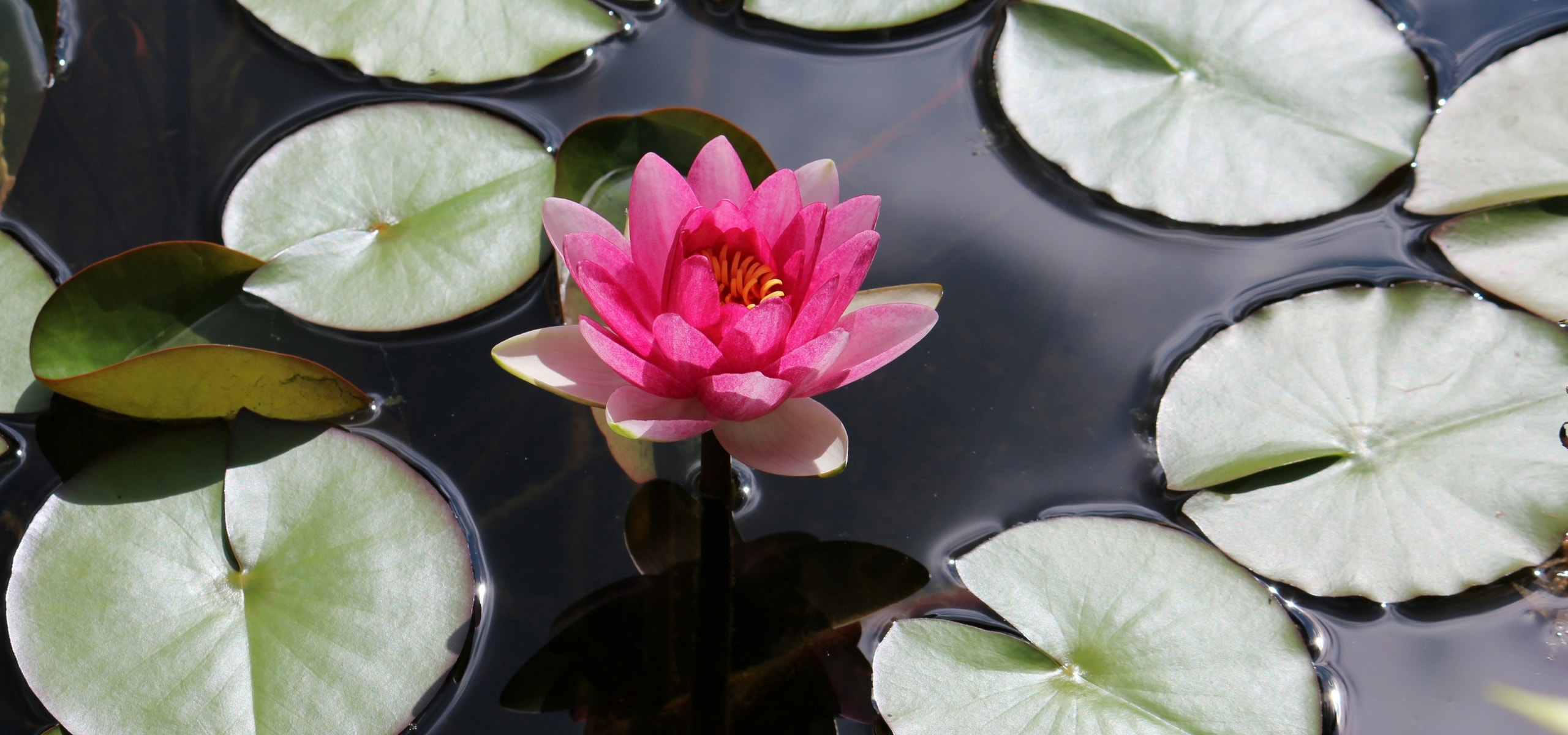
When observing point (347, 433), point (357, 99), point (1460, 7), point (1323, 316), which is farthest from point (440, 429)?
point (1460, 7)

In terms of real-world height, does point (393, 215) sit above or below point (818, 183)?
below

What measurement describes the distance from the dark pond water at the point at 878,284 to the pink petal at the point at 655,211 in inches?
18.0

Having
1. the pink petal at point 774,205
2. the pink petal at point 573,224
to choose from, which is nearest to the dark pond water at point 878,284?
the pink petal at point 573,224

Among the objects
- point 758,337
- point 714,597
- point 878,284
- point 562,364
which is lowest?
point 714,597

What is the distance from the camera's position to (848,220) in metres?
1.47

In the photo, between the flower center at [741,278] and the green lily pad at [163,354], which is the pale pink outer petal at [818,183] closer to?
the flower center at [741,278]

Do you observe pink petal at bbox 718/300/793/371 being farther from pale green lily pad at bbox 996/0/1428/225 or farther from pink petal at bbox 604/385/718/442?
pale green lily pad at bbox 996/0/1428/225

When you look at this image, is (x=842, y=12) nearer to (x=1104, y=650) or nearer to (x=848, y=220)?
(x=848, y=220)

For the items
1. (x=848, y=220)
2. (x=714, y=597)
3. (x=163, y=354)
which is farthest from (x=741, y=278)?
(x=163, y=354)

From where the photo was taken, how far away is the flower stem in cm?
152

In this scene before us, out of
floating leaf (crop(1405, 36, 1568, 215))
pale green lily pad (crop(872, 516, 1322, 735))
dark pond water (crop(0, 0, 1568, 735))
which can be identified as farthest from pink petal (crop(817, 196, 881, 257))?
floating leaf (crop(1405, 36, 1568, 215))

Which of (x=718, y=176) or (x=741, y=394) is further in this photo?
(x=718, y=176)

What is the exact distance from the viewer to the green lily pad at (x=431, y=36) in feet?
7.00

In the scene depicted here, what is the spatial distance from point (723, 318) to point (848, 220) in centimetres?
28
